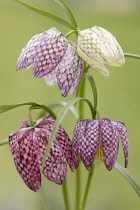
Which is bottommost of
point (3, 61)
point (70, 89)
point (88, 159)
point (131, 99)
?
point (131, 99)

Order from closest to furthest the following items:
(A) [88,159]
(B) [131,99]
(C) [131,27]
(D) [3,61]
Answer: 1. (A) [88,159]
2. (B) [131,99]
3. (D) [3,61]
4. (C) [131,27]

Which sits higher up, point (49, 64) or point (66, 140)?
point (49, 64)

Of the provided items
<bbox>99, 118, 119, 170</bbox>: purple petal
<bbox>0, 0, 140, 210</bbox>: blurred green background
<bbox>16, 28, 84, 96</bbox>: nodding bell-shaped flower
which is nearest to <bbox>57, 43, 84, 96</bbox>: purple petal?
<bbox>16, 28, 84, 96</bbox>: nodding bell-shaped flower

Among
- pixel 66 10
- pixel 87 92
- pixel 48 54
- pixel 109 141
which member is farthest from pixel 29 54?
pixel 87 92

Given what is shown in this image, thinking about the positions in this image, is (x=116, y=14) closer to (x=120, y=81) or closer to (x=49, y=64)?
(x=120, y=81)

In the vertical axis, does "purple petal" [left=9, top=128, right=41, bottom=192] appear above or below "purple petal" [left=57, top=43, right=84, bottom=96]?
below

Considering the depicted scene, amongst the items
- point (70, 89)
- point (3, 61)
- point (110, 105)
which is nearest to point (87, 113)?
point (110, 105)

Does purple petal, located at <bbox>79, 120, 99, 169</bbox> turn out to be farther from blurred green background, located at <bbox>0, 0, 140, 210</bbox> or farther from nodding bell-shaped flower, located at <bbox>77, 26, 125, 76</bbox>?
blurred green background, located at <bbox>0, 0, 140, 210</bbox>
